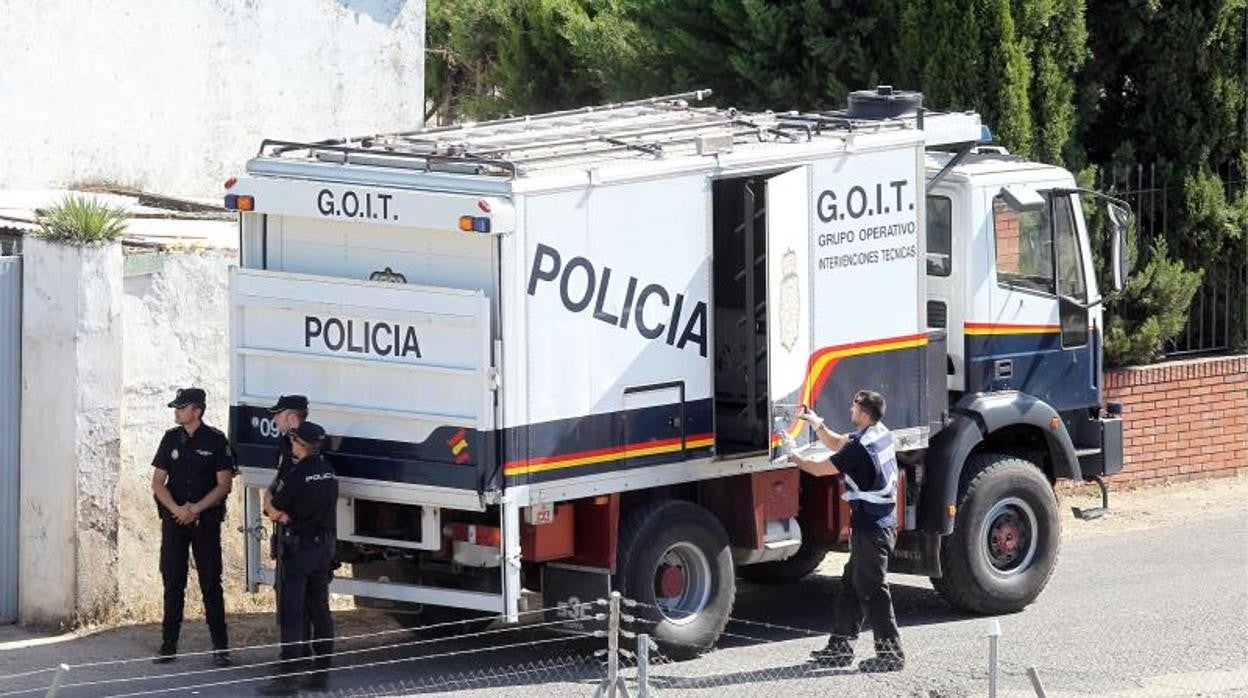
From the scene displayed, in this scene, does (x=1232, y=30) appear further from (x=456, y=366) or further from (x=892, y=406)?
(x=456, y=366)

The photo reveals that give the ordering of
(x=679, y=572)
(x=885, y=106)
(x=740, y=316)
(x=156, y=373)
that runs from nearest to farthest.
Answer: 1. (x=679, y=572)
2. (x=740, y=316)
3. (x=156, y=373)
4. (x=885, y=106)

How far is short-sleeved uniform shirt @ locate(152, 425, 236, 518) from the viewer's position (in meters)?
12.2

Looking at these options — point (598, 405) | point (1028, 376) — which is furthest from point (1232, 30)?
point (598, 405)

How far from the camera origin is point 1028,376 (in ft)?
46.2

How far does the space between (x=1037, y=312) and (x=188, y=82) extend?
7.57 m

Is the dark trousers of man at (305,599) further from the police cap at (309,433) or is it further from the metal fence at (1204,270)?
the metal fence at (1204,270)

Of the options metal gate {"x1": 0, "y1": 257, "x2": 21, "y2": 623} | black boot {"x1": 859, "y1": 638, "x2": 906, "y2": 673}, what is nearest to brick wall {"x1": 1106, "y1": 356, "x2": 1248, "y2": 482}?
black boot {"x1": 859, "y1": 638, "x2": 906, "y2": 673}

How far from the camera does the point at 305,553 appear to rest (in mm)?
11672

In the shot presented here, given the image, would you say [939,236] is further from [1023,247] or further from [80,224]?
[80,224]

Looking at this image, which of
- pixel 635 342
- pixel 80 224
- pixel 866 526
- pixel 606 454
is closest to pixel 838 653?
pixel 866 526

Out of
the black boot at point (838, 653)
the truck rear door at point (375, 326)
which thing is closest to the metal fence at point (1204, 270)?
the black boot at point (838, 653)

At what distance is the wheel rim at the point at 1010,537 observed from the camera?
13.9m

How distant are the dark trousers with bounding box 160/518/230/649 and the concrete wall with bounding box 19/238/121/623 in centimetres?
83

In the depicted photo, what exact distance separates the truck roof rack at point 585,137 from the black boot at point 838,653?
267cm
